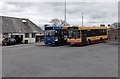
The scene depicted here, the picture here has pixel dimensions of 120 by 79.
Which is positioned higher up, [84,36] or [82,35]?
[82,35]

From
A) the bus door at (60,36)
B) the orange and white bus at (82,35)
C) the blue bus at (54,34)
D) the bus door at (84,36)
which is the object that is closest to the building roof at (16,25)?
the blue bus at (54,34)

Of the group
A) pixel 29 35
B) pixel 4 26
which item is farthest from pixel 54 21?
pixel 4 26

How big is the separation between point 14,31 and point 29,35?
4.67 metres

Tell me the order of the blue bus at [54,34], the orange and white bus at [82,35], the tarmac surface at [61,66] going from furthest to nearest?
the blue bus at [54,34] < the orange and white bus at [82,35] < the tarmac surface at [61,66]

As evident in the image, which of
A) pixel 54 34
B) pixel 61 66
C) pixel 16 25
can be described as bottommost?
pixel 61 66

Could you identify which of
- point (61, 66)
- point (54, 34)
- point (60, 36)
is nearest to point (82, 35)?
point (60, 36)

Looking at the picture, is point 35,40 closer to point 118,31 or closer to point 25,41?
point 25,41

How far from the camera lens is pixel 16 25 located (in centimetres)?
3928

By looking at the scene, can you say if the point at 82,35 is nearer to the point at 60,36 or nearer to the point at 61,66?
the point at 60,36

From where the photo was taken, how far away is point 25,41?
3484 cm

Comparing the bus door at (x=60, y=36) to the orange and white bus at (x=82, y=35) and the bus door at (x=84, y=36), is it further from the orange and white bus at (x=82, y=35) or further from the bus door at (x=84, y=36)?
the bus door at (x=84, y=36)

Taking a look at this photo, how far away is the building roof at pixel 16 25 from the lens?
118 ft

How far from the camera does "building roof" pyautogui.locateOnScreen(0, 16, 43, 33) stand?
36000mm

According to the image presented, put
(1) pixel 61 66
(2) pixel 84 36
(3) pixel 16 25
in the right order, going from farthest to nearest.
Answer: (3) pixel 16 25, (2) pixel 84 36, (1) pixel 61 66
